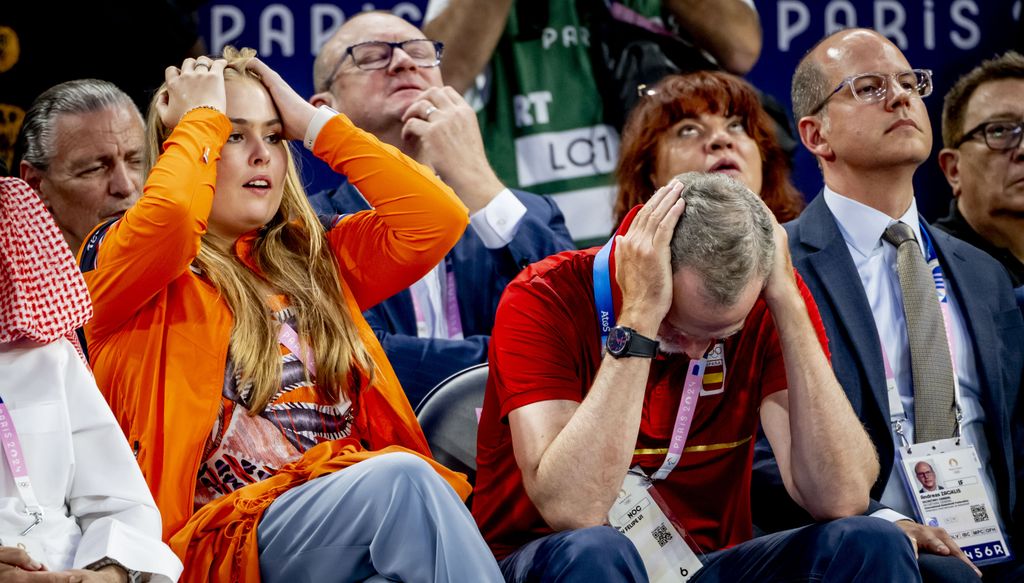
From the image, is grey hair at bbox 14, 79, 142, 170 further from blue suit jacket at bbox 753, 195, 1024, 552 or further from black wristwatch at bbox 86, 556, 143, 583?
blue suit jacket at bbox 753, 195, 1024, 552

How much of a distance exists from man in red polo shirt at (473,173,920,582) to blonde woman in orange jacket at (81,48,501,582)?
0.63 feet

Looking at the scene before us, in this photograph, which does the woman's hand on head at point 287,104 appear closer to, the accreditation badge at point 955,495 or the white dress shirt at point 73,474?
the white dress shirt at point 73,474

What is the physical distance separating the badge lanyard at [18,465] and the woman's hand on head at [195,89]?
84 centimetres

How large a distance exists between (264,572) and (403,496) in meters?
0.31

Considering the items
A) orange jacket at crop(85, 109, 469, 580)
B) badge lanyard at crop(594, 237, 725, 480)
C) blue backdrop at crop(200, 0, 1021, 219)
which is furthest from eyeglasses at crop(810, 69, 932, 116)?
orange jacket at crop(85, 109, 469, 580)

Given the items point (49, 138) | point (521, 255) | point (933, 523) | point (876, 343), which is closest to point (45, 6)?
point (49, 138)

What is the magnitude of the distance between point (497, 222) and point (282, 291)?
928 millimetres

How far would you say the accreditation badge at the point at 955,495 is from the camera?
2.96m

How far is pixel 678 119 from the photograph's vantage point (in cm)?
394

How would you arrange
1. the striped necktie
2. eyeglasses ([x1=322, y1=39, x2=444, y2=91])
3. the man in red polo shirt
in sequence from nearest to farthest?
the man in red polo shirt, the striped necktie, eyeglasses ([x1=322, y1=39, x2=444, y2=91])

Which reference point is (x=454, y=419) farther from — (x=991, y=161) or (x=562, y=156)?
(x=991, y=161)

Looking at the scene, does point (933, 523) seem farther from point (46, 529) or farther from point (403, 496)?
point (46, 529)

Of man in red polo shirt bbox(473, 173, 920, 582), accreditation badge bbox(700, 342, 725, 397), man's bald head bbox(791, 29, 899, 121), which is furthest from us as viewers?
man's bald head bbox(791, 29, 899, 121)

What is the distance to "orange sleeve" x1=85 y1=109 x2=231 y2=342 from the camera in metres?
2.48
